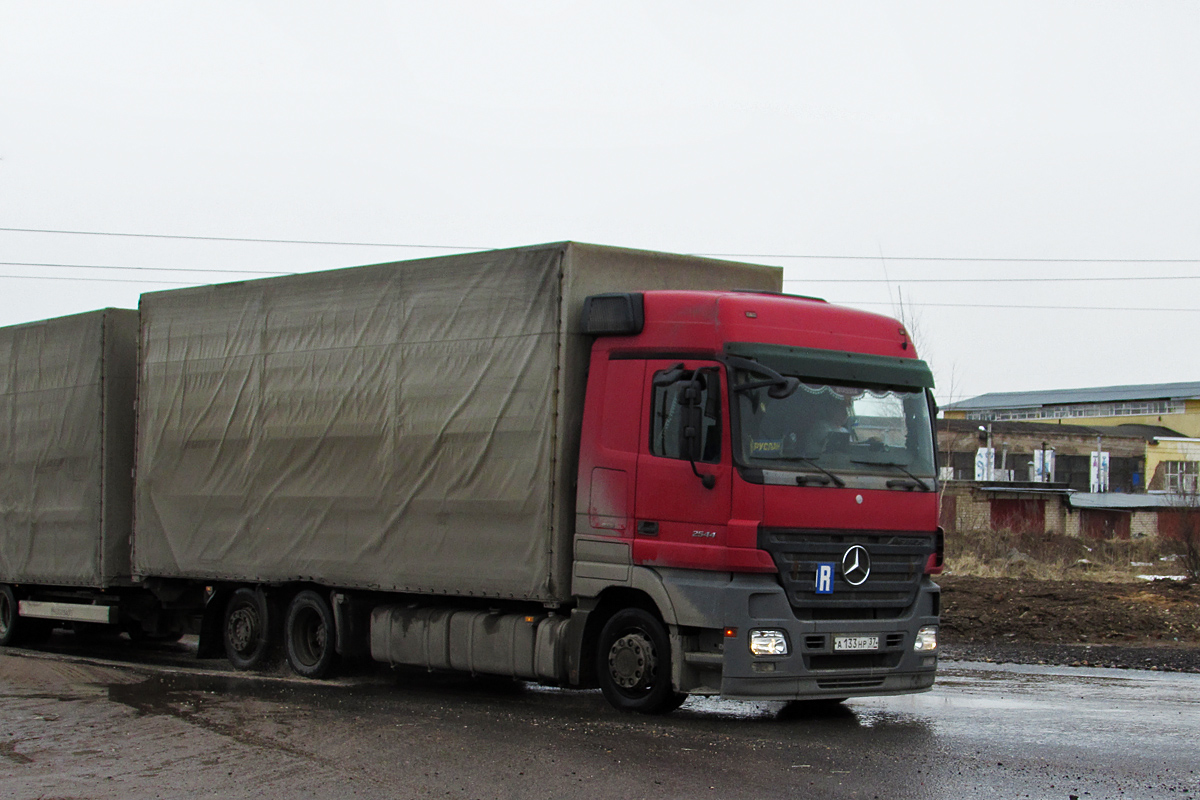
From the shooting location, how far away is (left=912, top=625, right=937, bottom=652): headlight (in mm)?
9984

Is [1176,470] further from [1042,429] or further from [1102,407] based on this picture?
[1102,407]

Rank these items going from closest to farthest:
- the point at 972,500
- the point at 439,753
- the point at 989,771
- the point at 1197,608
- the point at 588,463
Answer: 1. the point at 989,771
2. the point at 439,753
3. the point at 588,463
4. the point at 1197,608
5. the point at 972,500

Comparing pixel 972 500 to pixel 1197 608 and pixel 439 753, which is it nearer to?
pixel 1197 608

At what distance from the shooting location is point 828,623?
9414 mm

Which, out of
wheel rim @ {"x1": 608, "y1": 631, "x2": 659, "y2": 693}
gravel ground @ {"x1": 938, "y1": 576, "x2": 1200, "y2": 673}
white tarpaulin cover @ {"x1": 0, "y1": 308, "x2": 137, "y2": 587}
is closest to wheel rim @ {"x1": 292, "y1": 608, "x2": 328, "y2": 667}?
white tarpaulin cover @ {"x1": 0, "y1": 308, "x2": 137, "y2": 587}

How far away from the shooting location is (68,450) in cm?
1552

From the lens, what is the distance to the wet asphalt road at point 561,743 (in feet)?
23.9

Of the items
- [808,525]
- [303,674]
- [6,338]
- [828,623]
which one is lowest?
[303,674]

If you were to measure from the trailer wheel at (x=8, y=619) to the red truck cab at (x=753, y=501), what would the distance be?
1001 cm

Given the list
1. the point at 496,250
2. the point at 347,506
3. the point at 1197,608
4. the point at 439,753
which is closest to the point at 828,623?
the point at 439,753

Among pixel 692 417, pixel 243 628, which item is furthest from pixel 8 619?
pixel 692 417

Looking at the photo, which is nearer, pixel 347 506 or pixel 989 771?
pixel 989 771

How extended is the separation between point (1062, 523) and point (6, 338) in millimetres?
47037

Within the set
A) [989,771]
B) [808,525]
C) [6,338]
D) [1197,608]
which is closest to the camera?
[989,771]
